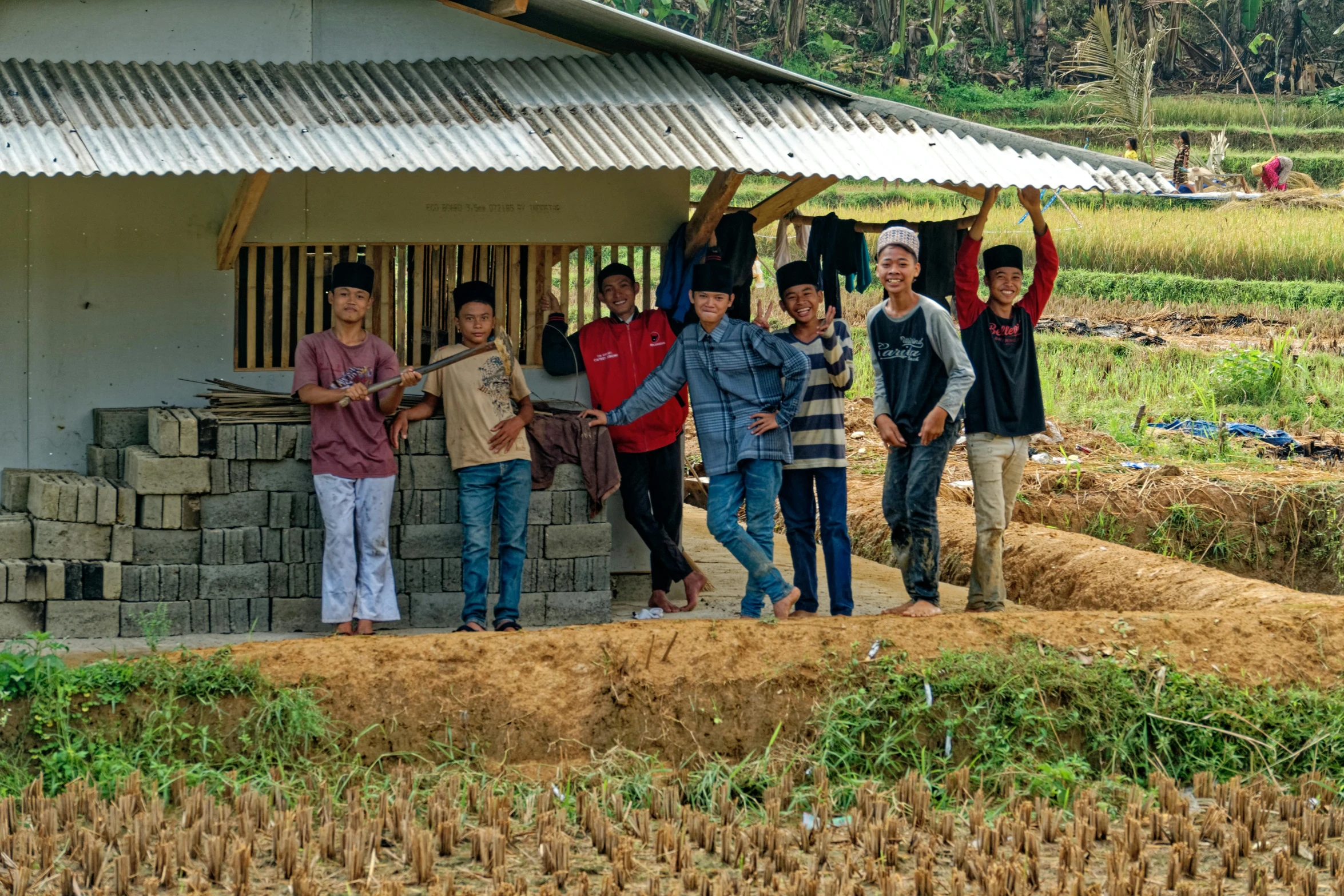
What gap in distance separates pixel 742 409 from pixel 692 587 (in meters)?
1.30

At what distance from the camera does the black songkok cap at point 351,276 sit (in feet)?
22.5

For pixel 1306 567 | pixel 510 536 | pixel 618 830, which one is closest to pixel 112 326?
pixel 510 536

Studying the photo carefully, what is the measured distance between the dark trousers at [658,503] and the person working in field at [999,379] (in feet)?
5.12

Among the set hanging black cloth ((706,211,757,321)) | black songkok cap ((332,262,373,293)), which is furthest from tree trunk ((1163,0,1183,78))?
black songkok cap ((332,262,373,293))

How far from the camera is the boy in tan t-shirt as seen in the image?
7051 millimetres

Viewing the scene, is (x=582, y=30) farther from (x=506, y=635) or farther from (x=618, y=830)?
(x=618, y=830)

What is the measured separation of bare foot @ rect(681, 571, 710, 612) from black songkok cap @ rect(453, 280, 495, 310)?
184 centimetres

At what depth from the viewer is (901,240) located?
273 inches

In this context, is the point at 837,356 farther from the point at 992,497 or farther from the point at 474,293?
the point at 474,293

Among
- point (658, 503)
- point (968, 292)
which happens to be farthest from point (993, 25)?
point (658, 503)

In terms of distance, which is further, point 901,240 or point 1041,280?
point 1041,280

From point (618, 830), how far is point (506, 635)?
154cm

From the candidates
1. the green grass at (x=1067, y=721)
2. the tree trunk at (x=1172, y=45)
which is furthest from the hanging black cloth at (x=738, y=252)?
A: the tree trunk at (x=1172, y=45)

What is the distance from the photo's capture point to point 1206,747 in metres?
6.11
